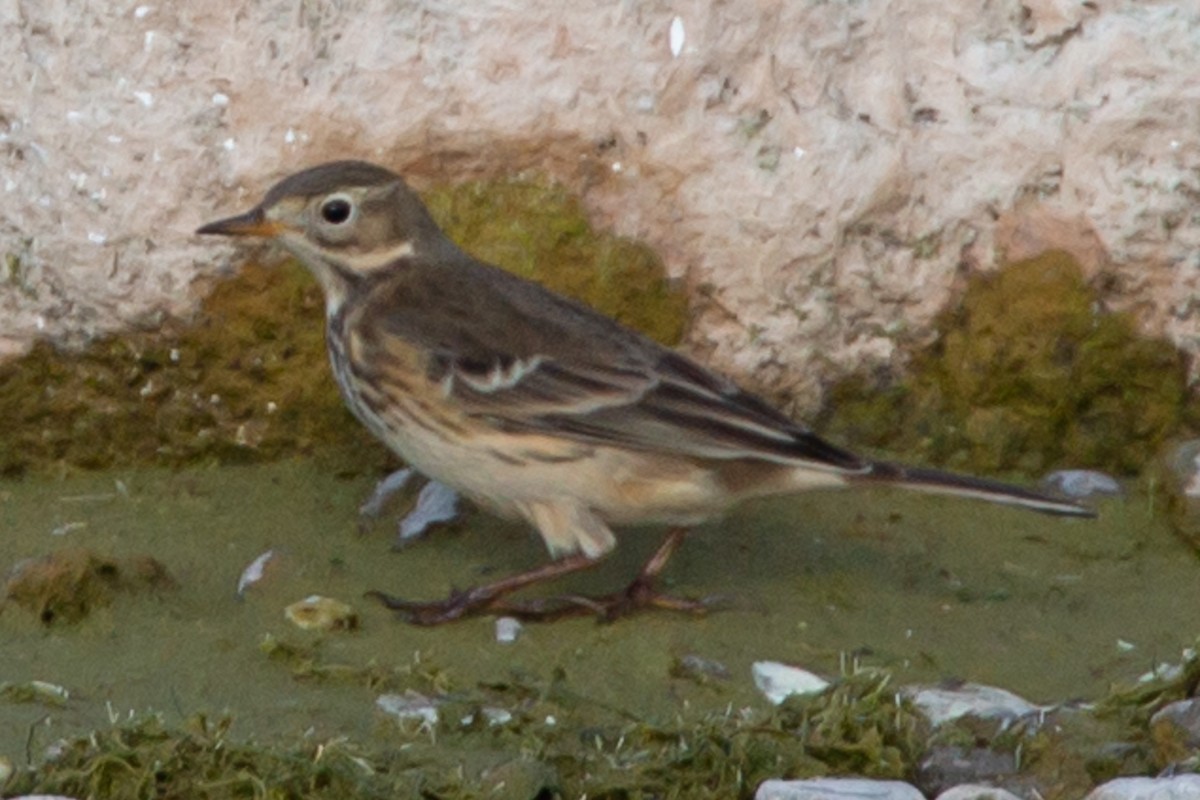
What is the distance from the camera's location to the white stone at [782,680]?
580 cm

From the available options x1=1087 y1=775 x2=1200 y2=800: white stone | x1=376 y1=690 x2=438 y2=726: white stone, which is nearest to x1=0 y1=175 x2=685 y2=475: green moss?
x1=376 y1=690 x2=438 y2=726: white stone

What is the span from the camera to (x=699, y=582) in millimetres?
6711

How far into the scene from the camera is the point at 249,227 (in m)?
6.55

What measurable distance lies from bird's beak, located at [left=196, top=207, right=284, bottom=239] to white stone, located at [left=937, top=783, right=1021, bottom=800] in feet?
8.44

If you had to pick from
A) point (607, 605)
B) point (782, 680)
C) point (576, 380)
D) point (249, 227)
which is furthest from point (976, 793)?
point (249, 227)

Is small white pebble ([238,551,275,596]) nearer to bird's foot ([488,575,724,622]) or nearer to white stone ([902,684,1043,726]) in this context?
bird's foot ([488,575,724,622])

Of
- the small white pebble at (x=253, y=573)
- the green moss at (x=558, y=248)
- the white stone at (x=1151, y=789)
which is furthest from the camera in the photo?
the green moss at (x=558, y=248)

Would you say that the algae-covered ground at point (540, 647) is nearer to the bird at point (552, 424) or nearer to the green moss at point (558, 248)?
the bird at point (552, 424)

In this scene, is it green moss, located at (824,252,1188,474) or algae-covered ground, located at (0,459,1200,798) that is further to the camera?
green moss, located at (824,252,1188,474)

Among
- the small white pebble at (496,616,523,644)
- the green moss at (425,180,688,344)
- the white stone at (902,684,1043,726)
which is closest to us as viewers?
the white stone at (902,684,1043,726)

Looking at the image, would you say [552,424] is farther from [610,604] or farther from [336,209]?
[336,209]

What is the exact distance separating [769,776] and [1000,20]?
2933 mm

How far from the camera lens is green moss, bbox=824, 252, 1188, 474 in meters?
7.20

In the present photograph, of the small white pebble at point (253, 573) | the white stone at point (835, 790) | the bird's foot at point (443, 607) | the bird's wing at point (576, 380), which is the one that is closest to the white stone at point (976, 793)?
the white stone at point (835, 790)
